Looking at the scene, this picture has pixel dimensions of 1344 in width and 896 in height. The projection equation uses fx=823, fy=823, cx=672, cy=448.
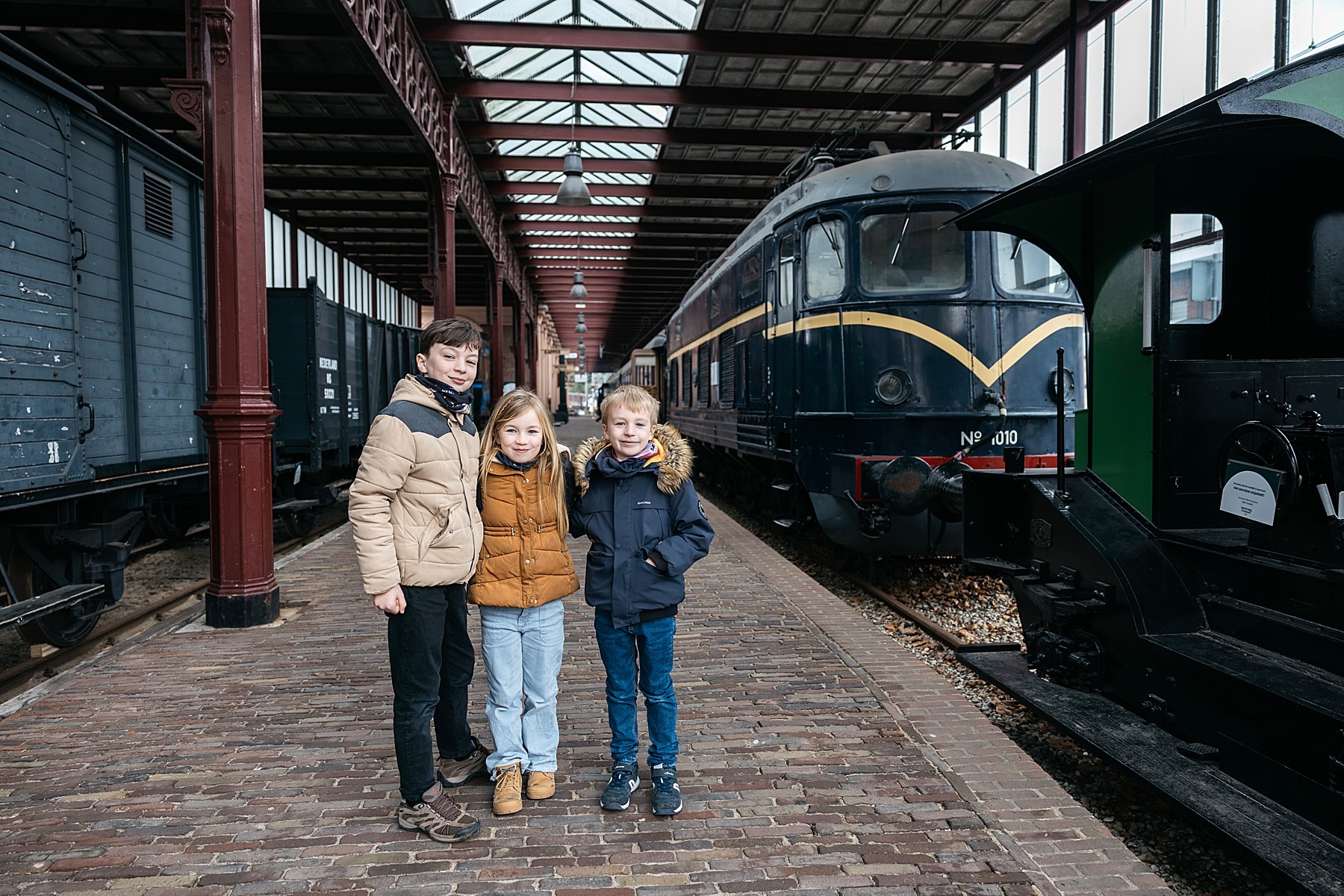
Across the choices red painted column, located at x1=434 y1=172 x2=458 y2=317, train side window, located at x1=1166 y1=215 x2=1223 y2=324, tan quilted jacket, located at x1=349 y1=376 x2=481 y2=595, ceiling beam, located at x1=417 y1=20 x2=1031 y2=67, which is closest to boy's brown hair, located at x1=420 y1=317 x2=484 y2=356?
tan quilted jacket, located at x1=349 y1=376 x2=481 y2=595

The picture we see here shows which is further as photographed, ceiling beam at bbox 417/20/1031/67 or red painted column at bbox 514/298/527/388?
red painted column at bbox 514/298/527/388

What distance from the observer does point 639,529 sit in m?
3.14

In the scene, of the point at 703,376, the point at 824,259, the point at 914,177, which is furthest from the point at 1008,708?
the point at 703,376

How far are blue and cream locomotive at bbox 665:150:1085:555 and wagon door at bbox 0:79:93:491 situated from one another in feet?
18.3

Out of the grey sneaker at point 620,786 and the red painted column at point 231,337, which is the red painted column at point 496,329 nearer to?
the red painted column at point 231,337

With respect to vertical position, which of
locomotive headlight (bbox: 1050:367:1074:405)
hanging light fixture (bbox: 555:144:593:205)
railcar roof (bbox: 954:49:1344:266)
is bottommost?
locomotive headlight (bbox: 1050:367:1074:405)

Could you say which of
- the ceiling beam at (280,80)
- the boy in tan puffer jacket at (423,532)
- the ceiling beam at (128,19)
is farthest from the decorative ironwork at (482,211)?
the boy in tan puffer jacket at (423,532)

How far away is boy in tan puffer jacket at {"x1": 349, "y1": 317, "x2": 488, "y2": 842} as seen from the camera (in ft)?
9.17

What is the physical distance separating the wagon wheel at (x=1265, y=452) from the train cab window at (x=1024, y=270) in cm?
380

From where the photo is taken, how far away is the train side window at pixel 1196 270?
400 cm

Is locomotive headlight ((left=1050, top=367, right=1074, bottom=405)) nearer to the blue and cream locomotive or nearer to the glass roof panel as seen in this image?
the blue and cream locomotive

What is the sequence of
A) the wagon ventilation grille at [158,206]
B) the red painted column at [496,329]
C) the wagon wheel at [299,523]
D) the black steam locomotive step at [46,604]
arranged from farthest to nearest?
the red painted column at [496,329] → the wagon wheel at [299,523] → the wagon ventilation grille at [158,206] → the black steam locomotive step at [46,604]

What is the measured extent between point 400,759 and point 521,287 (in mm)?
29660

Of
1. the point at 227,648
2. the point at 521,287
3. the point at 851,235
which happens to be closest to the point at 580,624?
the point at 227,648
